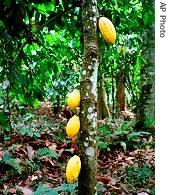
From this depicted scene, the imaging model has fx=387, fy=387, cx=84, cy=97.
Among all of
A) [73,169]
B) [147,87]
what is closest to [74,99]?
[73,169]

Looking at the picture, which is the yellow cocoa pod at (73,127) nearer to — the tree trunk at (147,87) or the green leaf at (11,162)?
the green leaf at (11,162)

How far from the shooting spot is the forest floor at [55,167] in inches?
113

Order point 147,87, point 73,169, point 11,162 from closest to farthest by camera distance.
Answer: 1. point 73,169
2. point 11,162
3. point 147,87

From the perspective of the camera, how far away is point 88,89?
5.36 feet

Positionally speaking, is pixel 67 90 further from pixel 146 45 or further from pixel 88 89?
pixel 88 89

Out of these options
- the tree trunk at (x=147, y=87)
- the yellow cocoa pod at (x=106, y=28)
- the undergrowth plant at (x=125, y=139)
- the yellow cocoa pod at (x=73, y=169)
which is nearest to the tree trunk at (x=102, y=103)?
the tree trunk at (x=147, y=87)

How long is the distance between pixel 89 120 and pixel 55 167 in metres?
2.20

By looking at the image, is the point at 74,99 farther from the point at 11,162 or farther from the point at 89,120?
the point at 11,162

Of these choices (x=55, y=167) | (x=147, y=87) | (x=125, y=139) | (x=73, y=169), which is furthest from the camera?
(x=147, y=87)

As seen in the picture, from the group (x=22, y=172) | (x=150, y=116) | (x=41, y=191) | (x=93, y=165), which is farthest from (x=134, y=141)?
(x=93, y=165)

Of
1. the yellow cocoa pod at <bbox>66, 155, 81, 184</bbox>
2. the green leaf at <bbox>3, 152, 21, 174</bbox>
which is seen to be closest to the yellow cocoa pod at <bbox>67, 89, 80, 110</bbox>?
the yellow cocoa pod at <bbox>66, 155, 81, 184</bbox>

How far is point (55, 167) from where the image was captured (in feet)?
12.2

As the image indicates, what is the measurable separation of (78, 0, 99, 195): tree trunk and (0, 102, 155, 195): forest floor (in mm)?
926
